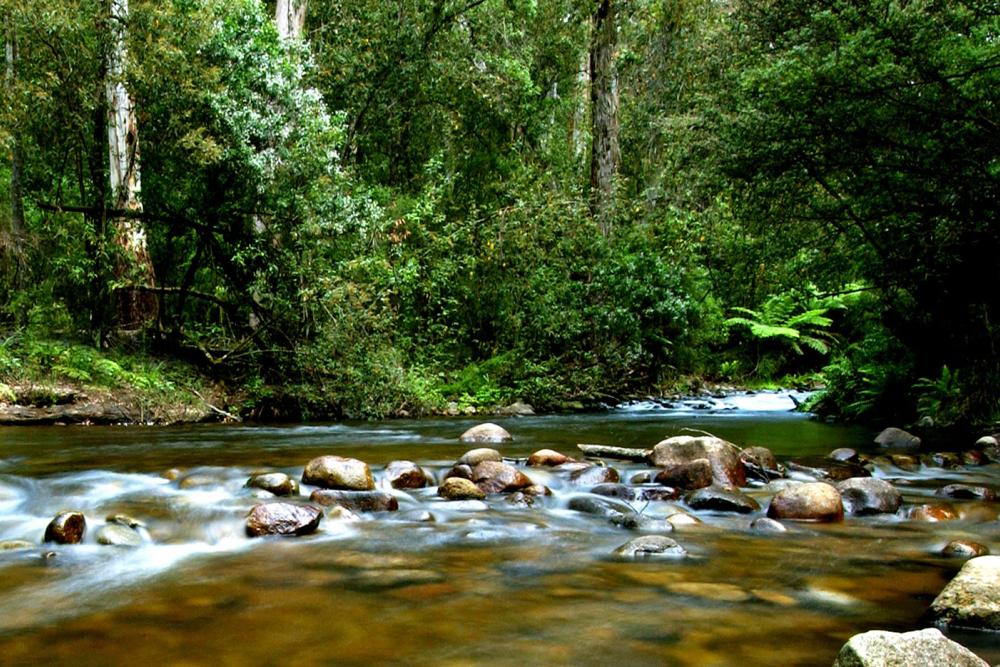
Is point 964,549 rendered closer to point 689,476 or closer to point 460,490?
point 689,476

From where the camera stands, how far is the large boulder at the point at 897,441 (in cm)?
795

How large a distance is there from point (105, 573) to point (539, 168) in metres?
16.0

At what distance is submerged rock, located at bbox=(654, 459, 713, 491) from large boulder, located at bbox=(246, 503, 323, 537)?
8.17ft

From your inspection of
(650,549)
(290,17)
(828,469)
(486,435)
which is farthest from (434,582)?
(290,17)

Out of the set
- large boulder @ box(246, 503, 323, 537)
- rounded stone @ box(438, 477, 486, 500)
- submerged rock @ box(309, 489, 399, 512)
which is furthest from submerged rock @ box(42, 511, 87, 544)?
rounded stone @ box(438, 477, 486, 500)

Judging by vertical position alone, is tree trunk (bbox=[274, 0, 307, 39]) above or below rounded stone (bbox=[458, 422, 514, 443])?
above

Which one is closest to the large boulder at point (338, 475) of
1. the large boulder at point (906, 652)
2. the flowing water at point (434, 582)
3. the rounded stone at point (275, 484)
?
the rounded stone at point (275, 484)

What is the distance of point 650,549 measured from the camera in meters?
3.89

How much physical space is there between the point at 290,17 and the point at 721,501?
12.8 metres

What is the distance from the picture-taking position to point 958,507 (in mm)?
5000

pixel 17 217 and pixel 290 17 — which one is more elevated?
pixel 290 17

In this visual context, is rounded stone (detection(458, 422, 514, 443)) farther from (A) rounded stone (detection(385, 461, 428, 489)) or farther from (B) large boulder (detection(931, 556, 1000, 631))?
(B) large boulder (detection(931, 556, 1000, 631))

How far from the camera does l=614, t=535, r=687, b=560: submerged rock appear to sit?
151 inches

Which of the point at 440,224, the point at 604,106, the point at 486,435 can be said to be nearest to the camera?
the point at 486,435
